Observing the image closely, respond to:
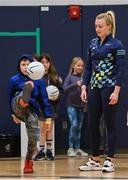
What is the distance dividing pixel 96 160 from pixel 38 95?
36.8 inches

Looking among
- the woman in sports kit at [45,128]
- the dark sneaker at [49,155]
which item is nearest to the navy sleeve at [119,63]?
the woman in sports kit at [45,128]

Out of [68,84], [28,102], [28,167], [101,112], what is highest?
[68,84]

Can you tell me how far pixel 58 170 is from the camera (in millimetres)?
5516

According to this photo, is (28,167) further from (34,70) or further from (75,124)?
(75,124)

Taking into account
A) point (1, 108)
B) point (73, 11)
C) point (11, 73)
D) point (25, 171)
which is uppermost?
point (73, 11)

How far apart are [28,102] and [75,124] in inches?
91.9

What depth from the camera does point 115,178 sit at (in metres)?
4.80

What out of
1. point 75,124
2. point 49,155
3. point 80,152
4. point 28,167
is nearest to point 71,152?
point 80,152

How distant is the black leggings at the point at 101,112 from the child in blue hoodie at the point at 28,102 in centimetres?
49

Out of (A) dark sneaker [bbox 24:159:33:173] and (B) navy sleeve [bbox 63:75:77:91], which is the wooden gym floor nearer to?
(A) dark sneaker [bbox 24:159:33:173]

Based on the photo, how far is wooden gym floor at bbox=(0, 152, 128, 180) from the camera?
4.91 meters

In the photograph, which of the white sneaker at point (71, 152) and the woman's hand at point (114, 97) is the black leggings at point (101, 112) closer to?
the woman's hand at point (114, 97)

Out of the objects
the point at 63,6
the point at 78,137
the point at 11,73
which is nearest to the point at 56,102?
the point at 78,137

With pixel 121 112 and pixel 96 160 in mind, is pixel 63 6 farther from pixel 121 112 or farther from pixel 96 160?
pixel 96 160
